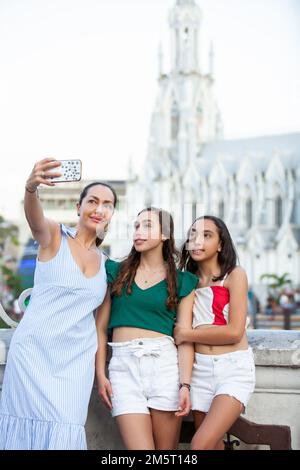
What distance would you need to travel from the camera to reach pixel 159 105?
53.5m

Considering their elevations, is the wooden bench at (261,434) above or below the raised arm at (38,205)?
below

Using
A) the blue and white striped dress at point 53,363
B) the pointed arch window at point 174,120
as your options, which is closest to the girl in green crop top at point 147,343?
the blue and white striped dress at point 53,363

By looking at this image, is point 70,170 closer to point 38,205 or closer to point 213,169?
point 38,205

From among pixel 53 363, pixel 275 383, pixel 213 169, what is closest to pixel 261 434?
pixel 275 383

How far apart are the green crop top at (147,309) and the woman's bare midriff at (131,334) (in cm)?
2

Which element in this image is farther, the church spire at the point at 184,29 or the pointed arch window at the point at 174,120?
the church spire at the point at 184,29

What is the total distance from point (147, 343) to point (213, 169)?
4656cm

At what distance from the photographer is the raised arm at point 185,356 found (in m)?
2.70

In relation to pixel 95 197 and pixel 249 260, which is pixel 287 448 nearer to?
pixel 95 197

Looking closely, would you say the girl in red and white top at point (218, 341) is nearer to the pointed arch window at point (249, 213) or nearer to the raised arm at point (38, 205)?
the raised arm at point (38, 205)

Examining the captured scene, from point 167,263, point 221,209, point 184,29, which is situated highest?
point 184,29

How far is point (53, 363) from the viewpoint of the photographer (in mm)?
2688

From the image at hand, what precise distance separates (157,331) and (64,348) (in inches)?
15.5
